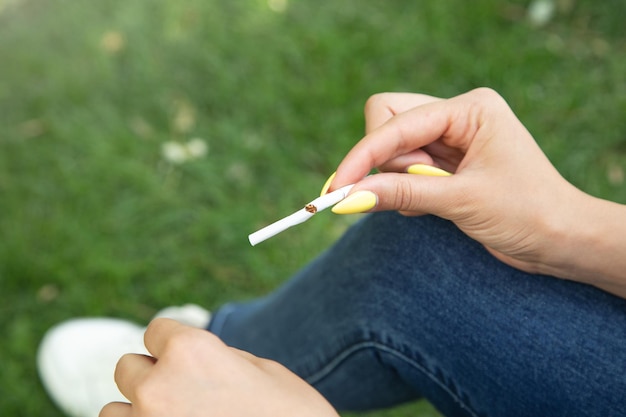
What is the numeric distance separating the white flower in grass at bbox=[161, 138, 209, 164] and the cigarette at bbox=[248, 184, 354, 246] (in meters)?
1.07

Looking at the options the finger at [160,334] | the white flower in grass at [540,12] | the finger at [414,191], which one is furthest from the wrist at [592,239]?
the white flower in grass at [540,12]

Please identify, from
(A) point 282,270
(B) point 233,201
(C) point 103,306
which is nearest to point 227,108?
(B) point 233,201

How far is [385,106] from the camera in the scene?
→ 0.98 metres

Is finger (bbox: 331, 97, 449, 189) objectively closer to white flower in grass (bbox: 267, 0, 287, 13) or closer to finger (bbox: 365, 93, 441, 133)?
finger (bbox: 365, 93, 441, 133)

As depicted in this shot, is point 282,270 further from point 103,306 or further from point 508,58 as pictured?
point 508,58

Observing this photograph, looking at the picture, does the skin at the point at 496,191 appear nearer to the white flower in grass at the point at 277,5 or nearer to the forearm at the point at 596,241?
the forearm at the point at 596,241

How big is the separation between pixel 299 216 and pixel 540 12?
5.47 ft

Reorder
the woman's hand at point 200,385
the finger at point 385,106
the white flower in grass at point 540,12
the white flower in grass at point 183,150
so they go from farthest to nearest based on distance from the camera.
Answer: the white flower in grass at point 540,12, the white flower in grass at point 183,150, the finger at point 385,106, the woman's hand at point 200,385

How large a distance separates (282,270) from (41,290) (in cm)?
67

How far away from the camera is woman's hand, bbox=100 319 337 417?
2.03 feet

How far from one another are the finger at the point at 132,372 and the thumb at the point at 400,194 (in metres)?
0.32

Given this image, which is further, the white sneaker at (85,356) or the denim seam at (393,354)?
the white sneaker at (85,356)

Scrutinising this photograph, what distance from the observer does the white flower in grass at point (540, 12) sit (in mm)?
2055

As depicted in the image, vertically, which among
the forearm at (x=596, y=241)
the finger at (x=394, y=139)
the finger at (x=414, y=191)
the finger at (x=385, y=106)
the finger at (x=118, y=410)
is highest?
the finger at (x=385, y=106)
